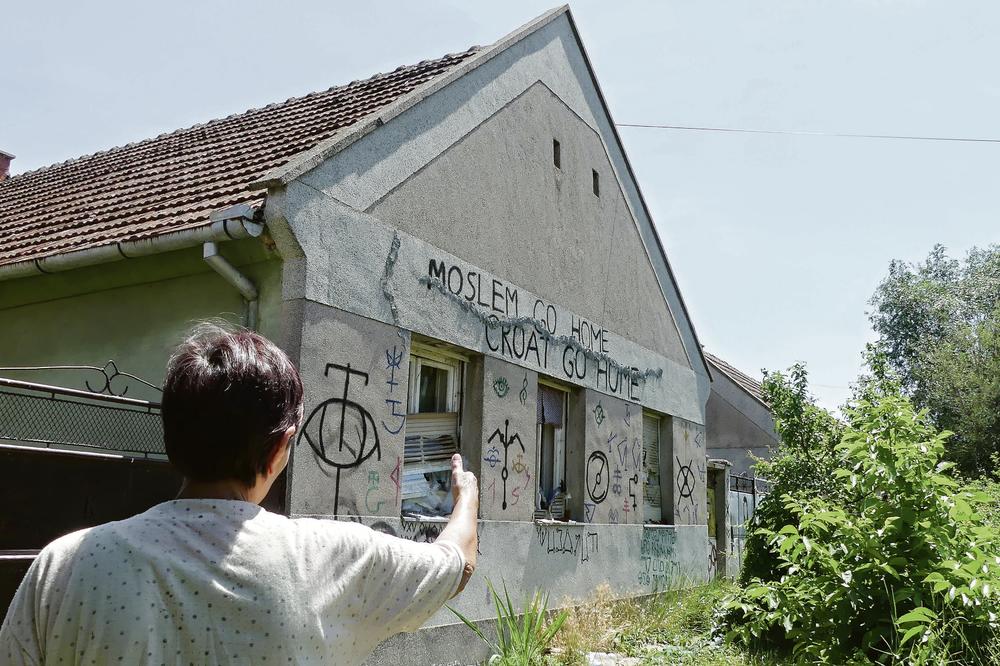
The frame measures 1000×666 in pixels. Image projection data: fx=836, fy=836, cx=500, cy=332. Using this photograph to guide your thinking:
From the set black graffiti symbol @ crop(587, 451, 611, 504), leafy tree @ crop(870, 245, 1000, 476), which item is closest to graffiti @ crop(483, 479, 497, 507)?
black graffiti symbol @ crop(587, 451, 611, 504)

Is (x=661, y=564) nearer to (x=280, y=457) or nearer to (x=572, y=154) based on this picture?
(x=572, y=154)

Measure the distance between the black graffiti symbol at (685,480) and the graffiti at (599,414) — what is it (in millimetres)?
2476

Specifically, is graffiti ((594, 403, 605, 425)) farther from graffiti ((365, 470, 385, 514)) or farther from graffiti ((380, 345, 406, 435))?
graffiti ((365, 470, 385, 514))

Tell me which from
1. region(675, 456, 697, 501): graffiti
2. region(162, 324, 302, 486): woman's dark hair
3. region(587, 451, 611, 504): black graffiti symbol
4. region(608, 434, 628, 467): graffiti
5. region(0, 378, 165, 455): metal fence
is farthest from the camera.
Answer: region(675, 456, 697, 501): graffiti

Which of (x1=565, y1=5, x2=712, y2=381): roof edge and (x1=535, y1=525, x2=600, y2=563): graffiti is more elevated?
(x1=565, y1=5, x2=712, y2=381): roof edge

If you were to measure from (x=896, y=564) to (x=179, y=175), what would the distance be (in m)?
6.86

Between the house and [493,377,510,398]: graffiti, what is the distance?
0.06 feet

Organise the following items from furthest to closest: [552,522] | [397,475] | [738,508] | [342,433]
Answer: [738,508] → [552,522] → [397,475] → [342,433]

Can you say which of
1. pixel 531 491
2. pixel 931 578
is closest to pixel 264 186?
pixel 531 491

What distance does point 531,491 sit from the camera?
848 cm

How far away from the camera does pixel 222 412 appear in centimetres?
148

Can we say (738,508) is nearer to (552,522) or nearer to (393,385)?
(552,522)

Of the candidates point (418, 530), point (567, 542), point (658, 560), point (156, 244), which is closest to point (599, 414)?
point (567, 542)

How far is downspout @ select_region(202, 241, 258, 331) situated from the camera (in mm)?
5965
